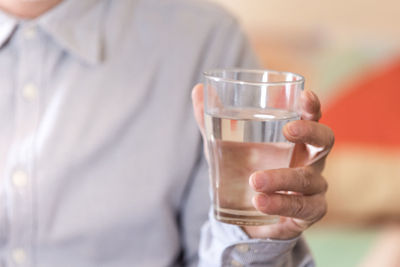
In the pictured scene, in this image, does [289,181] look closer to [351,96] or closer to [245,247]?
[245,247]

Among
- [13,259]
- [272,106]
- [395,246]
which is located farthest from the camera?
[395,246]

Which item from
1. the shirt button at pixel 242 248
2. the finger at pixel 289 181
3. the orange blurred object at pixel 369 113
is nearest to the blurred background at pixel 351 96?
the orange blurred object at pixel 369 113

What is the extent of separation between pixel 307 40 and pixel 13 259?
136 centimetres

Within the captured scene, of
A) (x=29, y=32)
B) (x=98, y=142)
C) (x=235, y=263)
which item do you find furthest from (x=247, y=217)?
(x=29, y=32)

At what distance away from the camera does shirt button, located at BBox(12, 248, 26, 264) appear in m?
1.00

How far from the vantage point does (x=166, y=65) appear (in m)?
1.07

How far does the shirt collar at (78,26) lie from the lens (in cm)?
102

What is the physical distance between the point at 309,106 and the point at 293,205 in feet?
0.36

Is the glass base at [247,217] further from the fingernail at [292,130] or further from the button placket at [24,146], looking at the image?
the button placket at [24,146]

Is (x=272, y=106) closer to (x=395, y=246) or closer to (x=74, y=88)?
(x=74, y=88)

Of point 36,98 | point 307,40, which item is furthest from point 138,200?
point 307,40

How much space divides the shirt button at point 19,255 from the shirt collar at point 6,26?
32cm

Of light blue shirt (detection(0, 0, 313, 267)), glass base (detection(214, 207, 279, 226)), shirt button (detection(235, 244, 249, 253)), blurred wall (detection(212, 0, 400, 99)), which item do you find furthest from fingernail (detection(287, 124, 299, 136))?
blurred wall (detection(212, 0, 400, 99))

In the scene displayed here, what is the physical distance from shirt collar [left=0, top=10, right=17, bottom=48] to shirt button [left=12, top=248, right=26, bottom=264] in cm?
32
